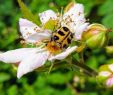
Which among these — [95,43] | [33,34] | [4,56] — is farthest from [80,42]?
[4,56]

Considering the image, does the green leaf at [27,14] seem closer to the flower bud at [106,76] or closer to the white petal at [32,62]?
the white petal at [32,62]

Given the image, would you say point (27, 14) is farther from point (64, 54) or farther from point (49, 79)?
point (49, 79)

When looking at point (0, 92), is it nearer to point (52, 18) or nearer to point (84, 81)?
point (84, 81)

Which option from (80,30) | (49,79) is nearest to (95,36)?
(80,30)

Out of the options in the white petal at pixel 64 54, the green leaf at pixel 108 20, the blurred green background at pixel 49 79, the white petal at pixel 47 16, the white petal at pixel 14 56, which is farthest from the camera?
the blurred green background at pixel 49 79

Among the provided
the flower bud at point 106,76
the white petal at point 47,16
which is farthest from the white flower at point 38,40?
the flower bud at point 106,76

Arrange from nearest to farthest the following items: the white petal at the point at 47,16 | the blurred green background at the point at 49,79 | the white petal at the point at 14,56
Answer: the white petal at the point at 14,56, the white petal at the point at 47,16, the blurred green background at the point at 49,79

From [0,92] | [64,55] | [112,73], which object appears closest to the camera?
[64,55]
